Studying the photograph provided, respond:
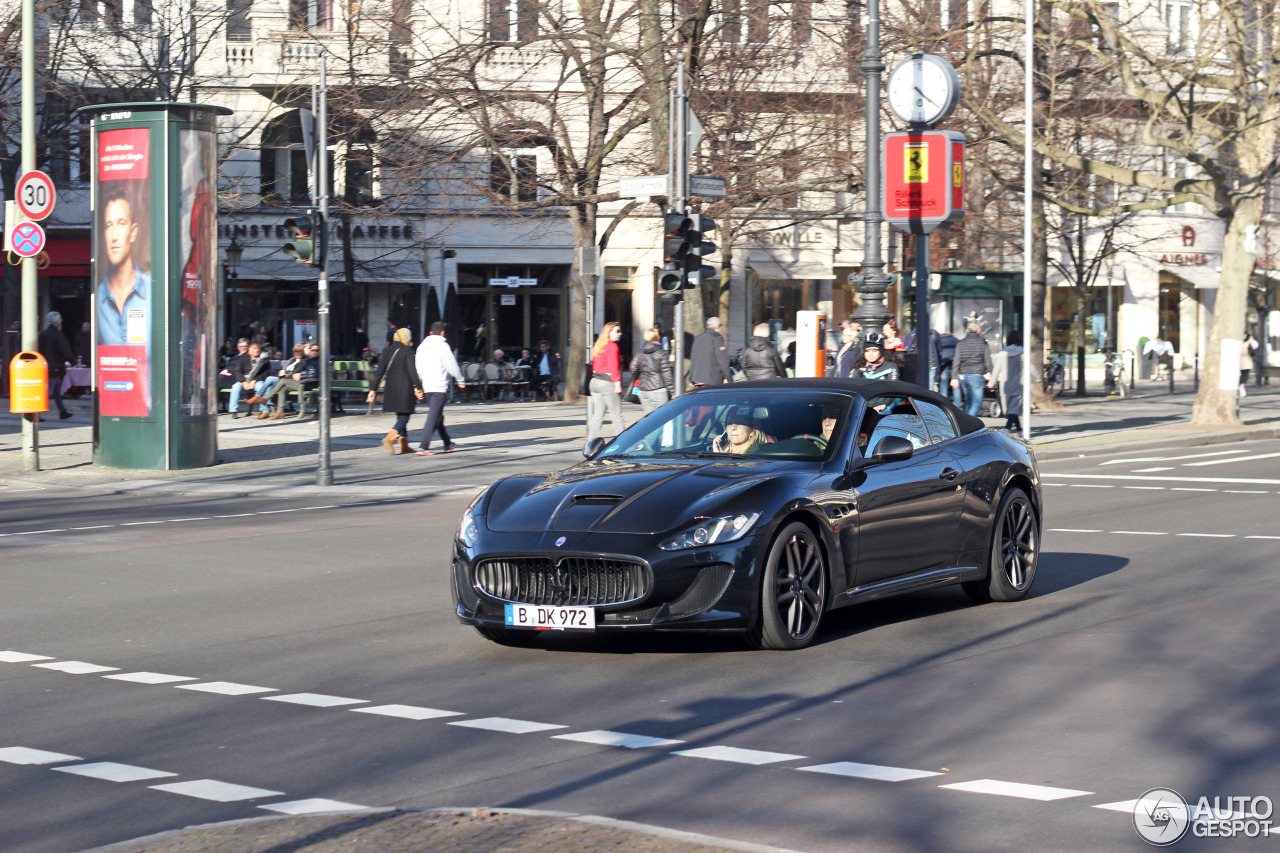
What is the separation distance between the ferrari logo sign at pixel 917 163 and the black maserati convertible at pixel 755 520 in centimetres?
1117

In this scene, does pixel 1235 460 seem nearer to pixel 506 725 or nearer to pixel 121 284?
pixel 121 284

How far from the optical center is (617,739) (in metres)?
6.65

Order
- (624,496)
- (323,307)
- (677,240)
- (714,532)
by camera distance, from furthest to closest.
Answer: (677,240)
(323,307)
(624,496)
(714,532)

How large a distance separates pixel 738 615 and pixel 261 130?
40.0m

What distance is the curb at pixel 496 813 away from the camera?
16.3 feet

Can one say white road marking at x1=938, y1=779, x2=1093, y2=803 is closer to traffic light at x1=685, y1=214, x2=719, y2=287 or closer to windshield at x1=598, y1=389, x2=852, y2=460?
windshield at x1=598, y1=389, x2=852, y2=460

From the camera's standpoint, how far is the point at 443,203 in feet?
153

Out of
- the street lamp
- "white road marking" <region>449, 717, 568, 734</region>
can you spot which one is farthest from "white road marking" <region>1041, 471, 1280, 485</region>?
the street lamp

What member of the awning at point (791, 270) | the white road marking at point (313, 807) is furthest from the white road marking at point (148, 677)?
the awning at point (791, 270)

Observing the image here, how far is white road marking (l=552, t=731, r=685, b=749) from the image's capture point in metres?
6.56

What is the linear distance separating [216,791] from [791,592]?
144 inches

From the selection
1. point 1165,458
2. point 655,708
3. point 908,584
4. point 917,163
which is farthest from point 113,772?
point 1165,458

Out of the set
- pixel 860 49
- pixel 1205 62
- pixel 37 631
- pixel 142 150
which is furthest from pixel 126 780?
pixel 860 49

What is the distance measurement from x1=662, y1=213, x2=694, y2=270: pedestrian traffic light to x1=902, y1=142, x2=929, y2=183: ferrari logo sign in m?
3.17
